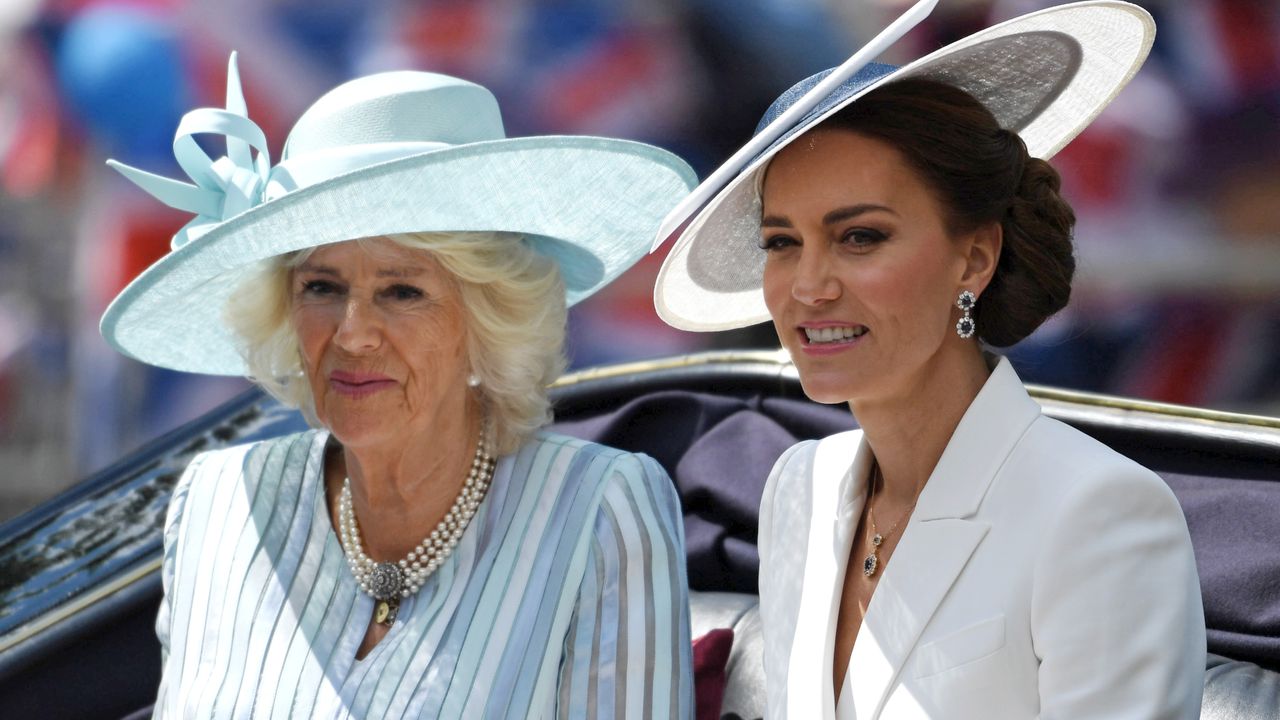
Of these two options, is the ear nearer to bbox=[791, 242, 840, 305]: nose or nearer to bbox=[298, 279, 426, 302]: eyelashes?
bbox=[791, 242, 840, 305]: nose

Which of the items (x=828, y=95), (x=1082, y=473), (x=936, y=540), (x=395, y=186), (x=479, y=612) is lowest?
(x=479, y=612)

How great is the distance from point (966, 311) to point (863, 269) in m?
0.15

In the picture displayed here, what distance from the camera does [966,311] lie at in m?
1.60

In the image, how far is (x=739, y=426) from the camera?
2.58m

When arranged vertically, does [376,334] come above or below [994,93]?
below

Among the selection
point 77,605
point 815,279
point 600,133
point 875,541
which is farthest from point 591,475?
point 600,133

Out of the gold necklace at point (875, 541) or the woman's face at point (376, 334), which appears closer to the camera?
the gold necklace at point (875, 541)

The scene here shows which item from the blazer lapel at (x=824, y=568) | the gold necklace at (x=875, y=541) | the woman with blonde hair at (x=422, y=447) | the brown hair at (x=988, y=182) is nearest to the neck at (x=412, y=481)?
the woman with blonde hair at (x=422, y=447)

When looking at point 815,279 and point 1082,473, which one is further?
point 815,279

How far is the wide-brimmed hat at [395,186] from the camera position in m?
1.80

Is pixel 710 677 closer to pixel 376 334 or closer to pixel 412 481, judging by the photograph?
pixel 412 481

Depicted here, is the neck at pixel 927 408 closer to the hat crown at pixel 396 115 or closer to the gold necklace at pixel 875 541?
the gold necklace at pixel 875 541

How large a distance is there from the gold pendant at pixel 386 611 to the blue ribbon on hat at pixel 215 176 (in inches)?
24.1

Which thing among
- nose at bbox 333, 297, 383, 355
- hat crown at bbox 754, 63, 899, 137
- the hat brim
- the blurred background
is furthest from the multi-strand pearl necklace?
the blurred background
